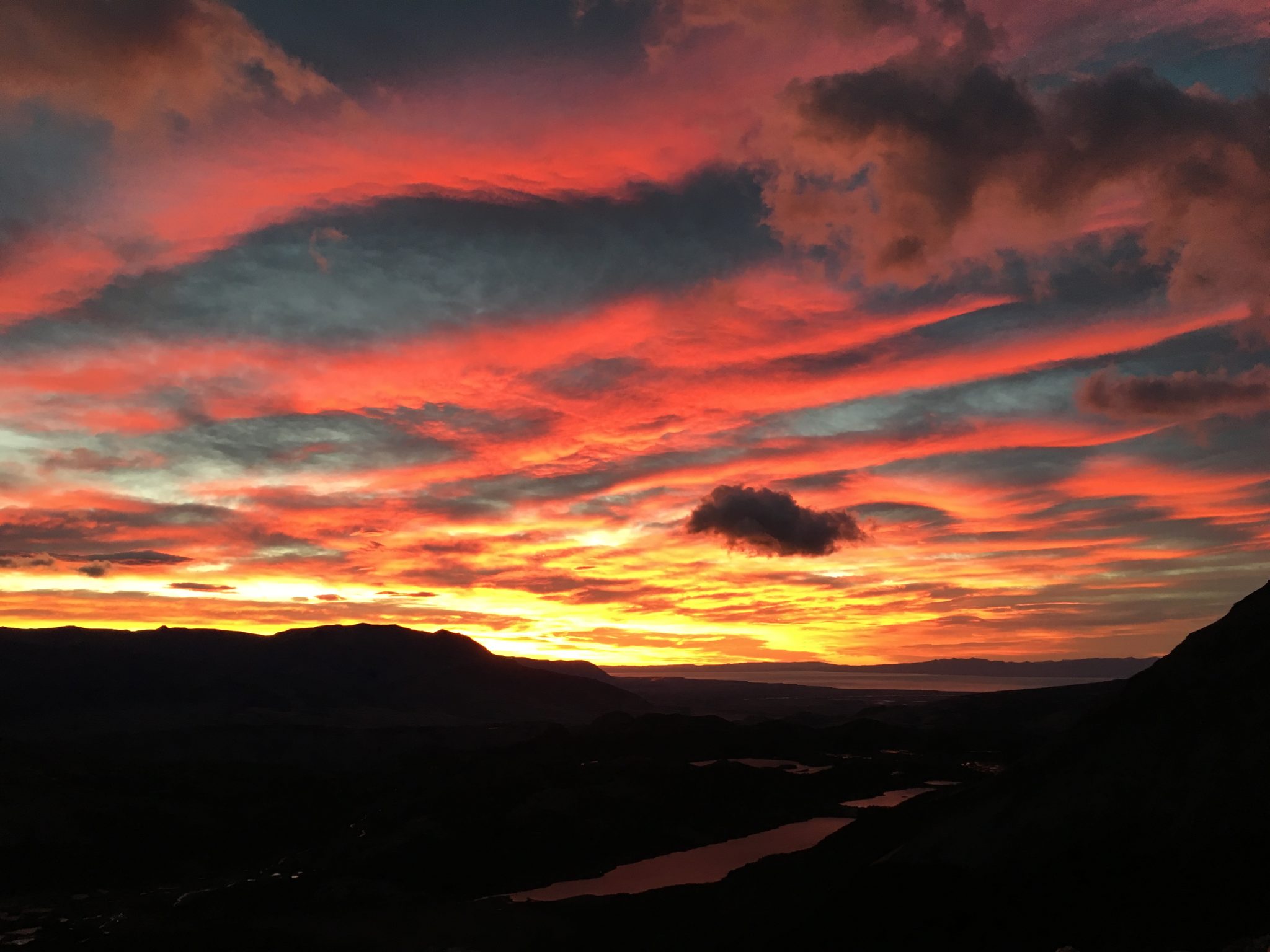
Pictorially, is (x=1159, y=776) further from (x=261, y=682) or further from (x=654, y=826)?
(x=261, y=682)

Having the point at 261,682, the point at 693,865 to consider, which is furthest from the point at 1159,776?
the point at 261,682

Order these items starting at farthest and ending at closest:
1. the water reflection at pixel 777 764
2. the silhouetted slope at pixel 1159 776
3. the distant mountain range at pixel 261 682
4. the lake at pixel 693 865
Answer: the distant mountain range at pixel 261 682 → the water reflection at pixel 777 764 → the lake at pixel 693 865 → the silhouetted slope at pixel 1159 776

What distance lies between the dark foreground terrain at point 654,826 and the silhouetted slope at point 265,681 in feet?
16.3

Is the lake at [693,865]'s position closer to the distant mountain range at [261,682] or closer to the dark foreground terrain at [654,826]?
the dark foreground terrain at [654,826]

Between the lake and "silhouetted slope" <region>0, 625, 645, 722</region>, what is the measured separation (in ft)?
Answer: 334

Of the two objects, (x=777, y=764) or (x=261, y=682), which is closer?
(x=777, y=764)

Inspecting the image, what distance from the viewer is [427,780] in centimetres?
8269

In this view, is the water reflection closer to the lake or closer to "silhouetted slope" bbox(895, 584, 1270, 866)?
the lake

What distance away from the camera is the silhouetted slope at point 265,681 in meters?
146

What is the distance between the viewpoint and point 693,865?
61500 millimetres

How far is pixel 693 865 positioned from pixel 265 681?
13209 cm

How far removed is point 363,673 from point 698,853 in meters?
134

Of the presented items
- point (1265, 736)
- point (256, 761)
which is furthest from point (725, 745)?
point (1265, 736)

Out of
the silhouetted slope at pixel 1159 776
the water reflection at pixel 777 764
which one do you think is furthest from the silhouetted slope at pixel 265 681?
the silhouetted slope at pixel 1159 776
